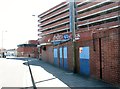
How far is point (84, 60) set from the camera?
18062 millimetres

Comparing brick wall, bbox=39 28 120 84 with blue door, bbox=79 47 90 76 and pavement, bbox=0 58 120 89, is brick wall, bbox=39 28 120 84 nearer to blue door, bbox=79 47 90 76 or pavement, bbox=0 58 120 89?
pavement, bbox=0 58 120 89

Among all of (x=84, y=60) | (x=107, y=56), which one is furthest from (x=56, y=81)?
(x=107, y=56)

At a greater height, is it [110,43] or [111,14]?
[111,14]

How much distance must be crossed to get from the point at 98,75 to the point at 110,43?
8.26ft

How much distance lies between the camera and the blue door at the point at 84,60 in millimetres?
17116

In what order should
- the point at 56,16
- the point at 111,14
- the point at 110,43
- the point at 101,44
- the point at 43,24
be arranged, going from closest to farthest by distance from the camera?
the point at 110,43, the point at 101,44, the point at 111,14, the point at 56,16, the point at 43,24

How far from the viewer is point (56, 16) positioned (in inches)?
4481

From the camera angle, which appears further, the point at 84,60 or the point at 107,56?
the point at 84,60

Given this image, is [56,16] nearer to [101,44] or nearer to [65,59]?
[65,59]

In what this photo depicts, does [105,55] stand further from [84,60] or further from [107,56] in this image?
[84,60]

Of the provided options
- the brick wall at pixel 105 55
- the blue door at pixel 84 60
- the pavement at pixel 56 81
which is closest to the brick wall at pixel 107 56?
the brick wall at pixel 105 55

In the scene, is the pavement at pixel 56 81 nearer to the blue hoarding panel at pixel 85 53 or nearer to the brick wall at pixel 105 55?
the brick wall at pixel 105 55

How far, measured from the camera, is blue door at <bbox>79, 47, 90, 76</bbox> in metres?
17.1

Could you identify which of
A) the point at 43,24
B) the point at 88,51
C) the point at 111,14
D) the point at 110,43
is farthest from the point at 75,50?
the point at 43,24
